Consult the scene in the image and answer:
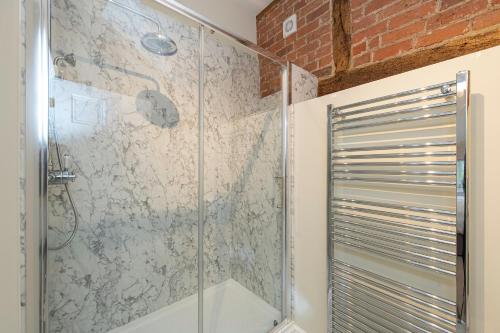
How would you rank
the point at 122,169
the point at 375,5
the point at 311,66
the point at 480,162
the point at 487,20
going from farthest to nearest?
the point at 311,66
the point at 122,169
the point at 375,5
the point at 487,20
the point at 480,162

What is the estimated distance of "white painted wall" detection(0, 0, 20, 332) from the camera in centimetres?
65

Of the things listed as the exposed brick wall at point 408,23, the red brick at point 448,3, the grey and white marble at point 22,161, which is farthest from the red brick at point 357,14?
the grey and white marble at point 22,161

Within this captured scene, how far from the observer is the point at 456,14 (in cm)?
113

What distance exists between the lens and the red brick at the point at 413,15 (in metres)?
1.21

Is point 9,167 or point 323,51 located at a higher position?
point 323,51

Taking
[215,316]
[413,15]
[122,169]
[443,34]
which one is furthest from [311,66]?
[215,316]

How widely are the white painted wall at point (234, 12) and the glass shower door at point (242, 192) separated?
0.43m

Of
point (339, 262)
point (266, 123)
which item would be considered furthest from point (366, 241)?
point (266, 123)

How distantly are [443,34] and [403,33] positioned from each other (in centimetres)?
20

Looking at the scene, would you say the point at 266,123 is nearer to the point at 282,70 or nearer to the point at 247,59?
the point at 282,70

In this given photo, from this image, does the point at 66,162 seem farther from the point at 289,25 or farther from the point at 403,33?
the point at 403,33

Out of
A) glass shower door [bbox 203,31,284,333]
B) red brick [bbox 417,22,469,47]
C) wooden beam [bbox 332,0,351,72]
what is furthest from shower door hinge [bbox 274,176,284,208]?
red brick [bbox 417,22,469,47]

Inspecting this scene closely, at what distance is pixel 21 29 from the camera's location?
70 centimetres

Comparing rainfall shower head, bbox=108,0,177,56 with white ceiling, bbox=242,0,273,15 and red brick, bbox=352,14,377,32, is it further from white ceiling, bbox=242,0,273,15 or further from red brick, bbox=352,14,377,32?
red brick, bbox=352,14,377,32
